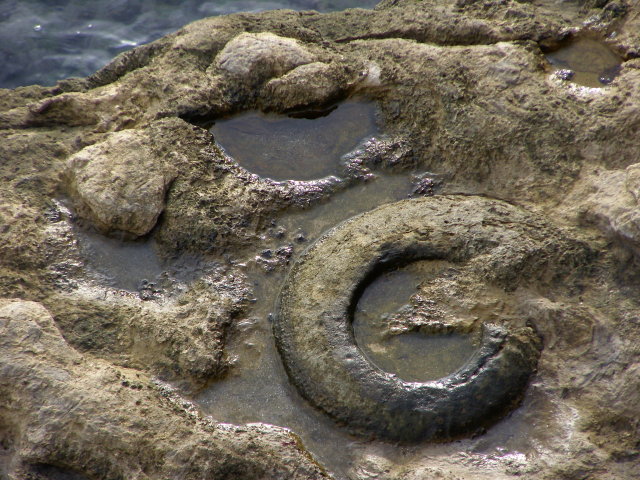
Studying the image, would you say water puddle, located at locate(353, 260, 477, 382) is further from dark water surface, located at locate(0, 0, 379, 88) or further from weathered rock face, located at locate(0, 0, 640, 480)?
dark water surface, located at locate(0, 0, 379, 88)

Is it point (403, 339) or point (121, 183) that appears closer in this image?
point (403, 339)

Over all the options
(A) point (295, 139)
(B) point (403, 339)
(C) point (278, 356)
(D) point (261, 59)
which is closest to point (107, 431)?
(C) point (278, 356)

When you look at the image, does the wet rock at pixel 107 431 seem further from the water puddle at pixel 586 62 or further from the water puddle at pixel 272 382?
the water puddle at pixel 586 62

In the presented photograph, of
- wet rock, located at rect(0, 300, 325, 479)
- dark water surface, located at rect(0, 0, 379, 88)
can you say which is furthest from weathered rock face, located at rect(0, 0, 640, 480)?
dark water surface, located at rect(0, 0, 379, 88)

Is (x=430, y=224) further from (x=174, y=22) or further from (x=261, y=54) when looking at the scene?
(x=174, y=22)

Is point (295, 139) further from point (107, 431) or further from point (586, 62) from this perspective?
point (107, 431)

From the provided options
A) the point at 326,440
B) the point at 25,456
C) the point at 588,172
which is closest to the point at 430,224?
the point at 588,172
